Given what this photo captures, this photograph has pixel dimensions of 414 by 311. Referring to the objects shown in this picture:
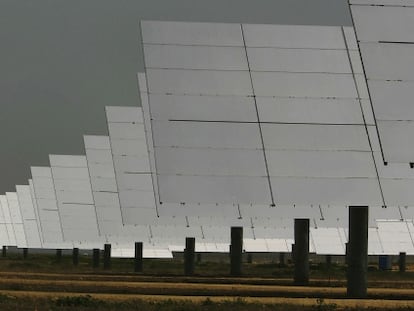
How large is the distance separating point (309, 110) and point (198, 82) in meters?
4.39

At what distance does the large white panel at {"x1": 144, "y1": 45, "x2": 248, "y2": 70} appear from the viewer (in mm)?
43938

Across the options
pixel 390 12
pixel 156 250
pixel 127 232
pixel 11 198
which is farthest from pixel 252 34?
pixel 11 198

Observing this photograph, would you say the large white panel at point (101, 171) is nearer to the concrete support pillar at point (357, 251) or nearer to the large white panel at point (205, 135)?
the large white panel at point (205, 135)

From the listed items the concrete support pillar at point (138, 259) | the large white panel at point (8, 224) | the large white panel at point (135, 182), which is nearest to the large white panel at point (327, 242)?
the concrete support pillar at point (138, 259)

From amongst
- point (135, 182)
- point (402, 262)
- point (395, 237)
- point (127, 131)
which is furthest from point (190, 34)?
point (395, 237)

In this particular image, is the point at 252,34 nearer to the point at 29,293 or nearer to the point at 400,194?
the point at 400,194

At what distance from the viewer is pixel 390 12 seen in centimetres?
3494

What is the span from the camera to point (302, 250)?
46781mm

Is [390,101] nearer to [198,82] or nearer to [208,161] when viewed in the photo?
[208,161]

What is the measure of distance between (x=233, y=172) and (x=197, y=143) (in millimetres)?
1730

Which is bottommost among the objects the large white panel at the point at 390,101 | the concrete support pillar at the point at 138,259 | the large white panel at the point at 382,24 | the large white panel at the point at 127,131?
the concrete support pillar at the point at 138,259

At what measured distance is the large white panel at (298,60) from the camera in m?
43.2

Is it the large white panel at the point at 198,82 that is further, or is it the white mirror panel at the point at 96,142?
the white mirror panel at the point at 96,142

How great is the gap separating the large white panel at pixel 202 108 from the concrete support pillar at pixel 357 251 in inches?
248
